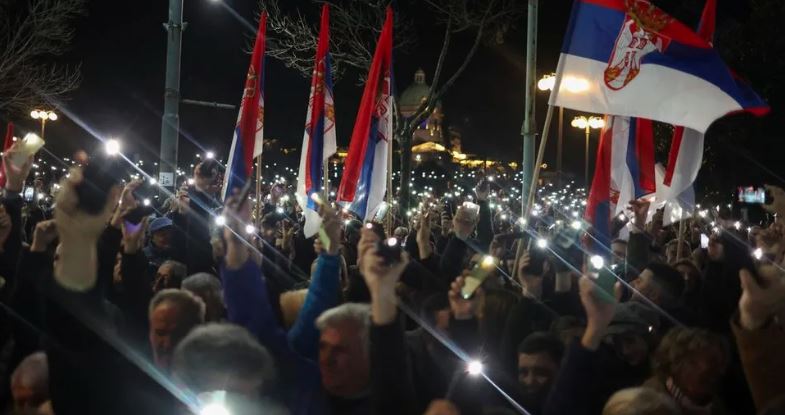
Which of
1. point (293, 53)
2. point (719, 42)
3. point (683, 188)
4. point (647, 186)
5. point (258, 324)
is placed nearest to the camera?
point (258, 324)

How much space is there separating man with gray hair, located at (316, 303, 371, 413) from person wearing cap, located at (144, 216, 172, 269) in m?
3.77

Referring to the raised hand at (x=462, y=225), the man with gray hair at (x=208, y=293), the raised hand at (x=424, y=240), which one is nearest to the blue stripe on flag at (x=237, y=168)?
the raised hand at (x=424, y=240)

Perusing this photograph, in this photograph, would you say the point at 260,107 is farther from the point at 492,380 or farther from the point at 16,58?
the point at 16,58

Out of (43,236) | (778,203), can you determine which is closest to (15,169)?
(43,236)

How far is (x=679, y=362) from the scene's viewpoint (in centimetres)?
371

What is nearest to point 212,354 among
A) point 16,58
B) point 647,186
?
point 647,186

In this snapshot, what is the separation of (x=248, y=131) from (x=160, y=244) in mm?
2432

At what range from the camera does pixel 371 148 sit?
29.8 feet

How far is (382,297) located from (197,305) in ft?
4.16

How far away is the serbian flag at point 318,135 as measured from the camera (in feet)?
28.9

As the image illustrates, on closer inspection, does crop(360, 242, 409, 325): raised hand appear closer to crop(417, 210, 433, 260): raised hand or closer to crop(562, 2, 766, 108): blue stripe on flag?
crop(417, 210, 433, 260): raised hand

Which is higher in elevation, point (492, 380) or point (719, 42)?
point (719, 42)

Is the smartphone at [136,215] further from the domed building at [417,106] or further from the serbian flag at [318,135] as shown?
the domed building at [417,106]

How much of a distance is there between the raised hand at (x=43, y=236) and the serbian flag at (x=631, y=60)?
4.48m
